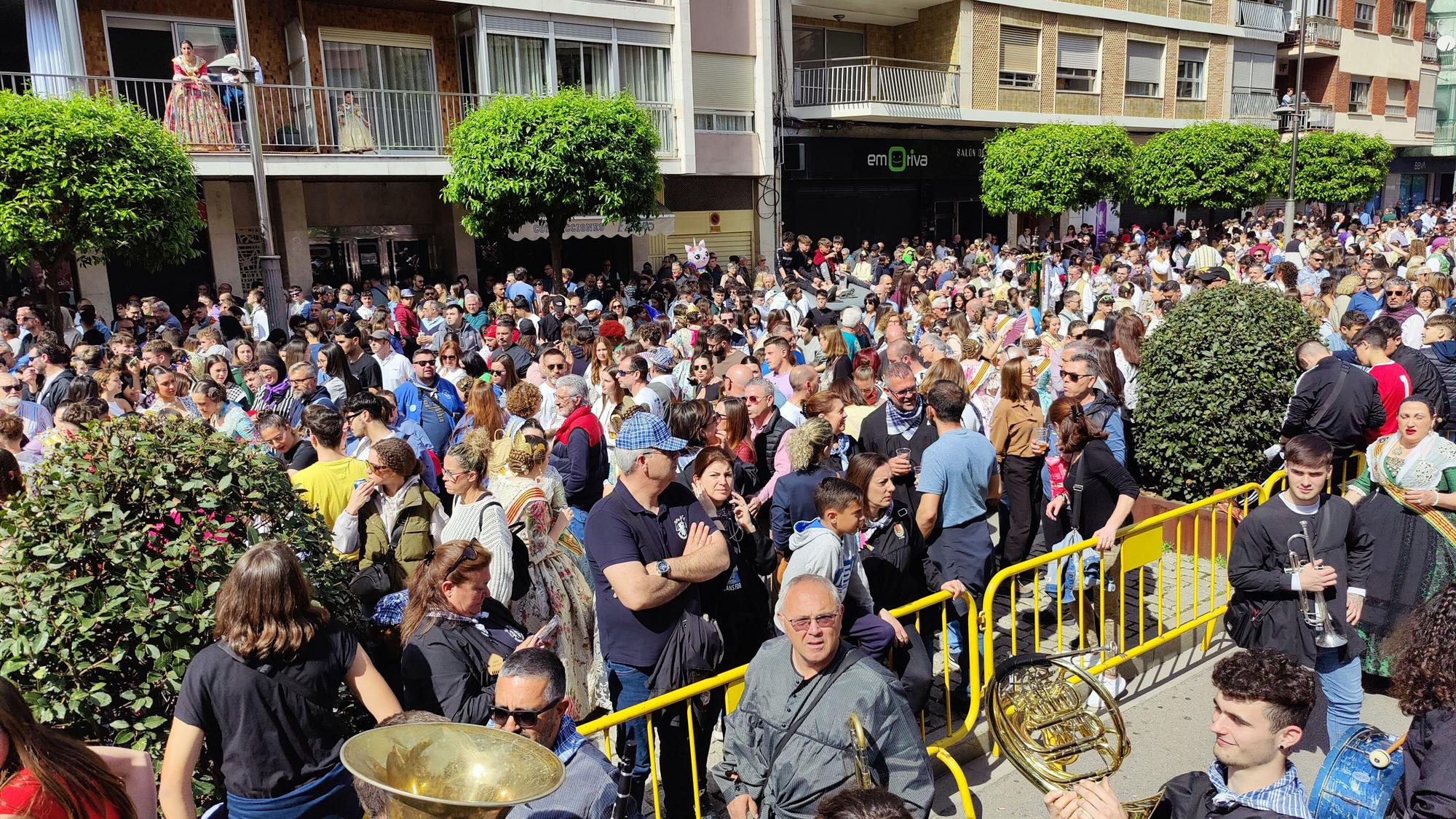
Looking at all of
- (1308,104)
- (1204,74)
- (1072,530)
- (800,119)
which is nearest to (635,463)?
(1072,530)

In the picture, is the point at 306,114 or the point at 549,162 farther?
the point at 306,114

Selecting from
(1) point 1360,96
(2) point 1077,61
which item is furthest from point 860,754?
(1) point 1360,96

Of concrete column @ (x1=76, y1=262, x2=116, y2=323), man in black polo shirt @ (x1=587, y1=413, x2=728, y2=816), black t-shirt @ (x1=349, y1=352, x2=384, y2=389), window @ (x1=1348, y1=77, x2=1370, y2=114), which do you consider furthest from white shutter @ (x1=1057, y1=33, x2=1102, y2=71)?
man in black polo shirt @ (x1=587, y1=413, x2=728, y2=816)

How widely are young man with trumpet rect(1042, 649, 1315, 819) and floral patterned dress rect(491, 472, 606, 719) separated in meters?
2.68

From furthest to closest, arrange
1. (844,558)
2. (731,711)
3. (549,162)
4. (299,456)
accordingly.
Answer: (549,162) < (299,456) < (844,558) < (731,711)

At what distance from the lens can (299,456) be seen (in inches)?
235

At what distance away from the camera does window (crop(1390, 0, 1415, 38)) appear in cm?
3997

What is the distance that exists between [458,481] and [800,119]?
807 inches

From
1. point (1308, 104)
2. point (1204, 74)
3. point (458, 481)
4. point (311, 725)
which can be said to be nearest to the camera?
point (311, 725)

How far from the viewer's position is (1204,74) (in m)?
31.2

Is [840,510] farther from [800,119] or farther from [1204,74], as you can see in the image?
[1204,74]

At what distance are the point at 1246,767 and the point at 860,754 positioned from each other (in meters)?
1.09

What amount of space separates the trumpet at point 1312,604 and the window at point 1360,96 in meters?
42.0

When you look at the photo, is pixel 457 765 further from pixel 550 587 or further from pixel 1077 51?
pixel 1077 51
